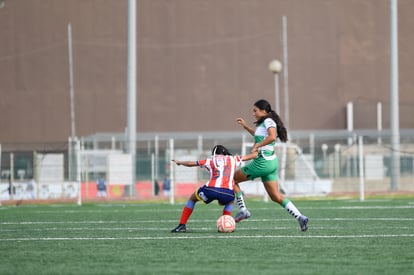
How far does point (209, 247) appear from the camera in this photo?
12117 mm

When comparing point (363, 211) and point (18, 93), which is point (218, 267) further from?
point (18, 93)

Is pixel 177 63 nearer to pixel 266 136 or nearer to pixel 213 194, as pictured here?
pixel 266 136

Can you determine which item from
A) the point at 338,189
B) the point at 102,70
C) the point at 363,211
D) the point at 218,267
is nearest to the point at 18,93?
the point at 102,70

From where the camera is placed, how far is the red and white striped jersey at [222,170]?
48.5 ft

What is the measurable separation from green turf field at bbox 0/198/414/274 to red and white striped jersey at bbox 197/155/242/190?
718 mm

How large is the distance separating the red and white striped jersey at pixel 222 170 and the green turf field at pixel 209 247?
718 millimetres

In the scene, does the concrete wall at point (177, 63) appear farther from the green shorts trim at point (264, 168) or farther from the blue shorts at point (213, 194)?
the blue shorts at point (213, 194)

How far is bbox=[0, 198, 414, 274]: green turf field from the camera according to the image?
32.8ft

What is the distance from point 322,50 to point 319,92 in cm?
253

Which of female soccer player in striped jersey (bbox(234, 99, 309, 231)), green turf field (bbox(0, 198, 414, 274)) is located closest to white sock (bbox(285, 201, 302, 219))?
female soccer player in striped jersey (bbox(234, 99, 309, 231))

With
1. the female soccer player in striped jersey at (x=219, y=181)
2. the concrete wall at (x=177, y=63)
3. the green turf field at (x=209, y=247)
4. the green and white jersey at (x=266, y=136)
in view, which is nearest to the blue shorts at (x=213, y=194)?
the female soccer player in striped jersey at (x=219, y=181)

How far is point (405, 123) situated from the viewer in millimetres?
61125

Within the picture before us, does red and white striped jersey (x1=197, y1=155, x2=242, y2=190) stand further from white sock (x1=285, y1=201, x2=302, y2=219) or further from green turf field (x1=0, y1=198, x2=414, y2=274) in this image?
white sock (x1=285, y1=201, x2=302, y2=219)

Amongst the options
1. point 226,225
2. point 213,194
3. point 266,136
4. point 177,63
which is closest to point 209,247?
point 226,225
